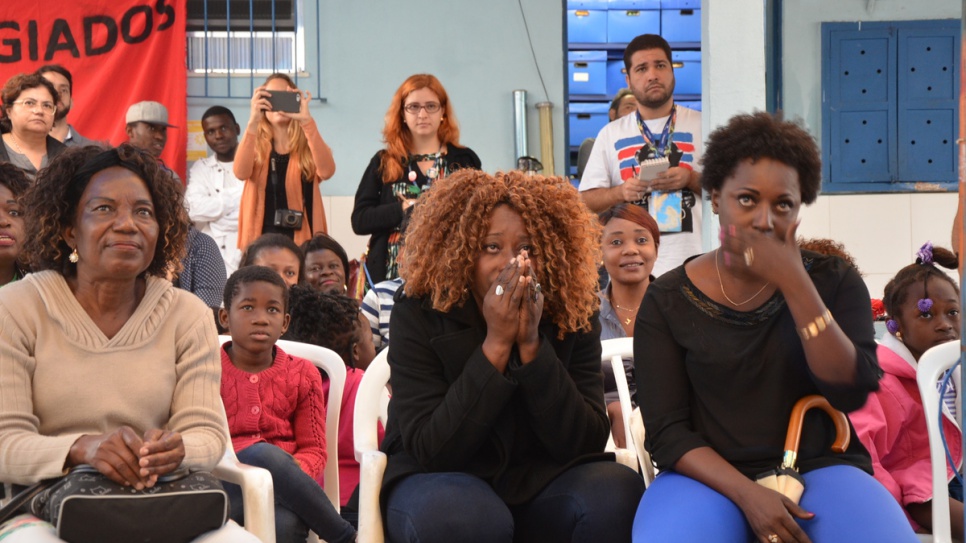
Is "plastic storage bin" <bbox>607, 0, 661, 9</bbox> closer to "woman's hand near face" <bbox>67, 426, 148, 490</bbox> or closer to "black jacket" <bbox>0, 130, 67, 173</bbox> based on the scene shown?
"black jacket" <bbox>0, 130, 67, 173</bbox>

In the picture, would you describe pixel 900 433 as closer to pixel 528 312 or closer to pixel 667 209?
pixel 528 312

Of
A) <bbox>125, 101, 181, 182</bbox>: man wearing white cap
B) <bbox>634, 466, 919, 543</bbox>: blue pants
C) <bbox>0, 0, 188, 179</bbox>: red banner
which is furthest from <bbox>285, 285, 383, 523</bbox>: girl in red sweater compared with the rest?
<bbox>0, 0, 188, 179</bbox>: red banner

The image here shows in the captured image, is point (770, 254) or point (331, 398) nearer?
point (770, 254)

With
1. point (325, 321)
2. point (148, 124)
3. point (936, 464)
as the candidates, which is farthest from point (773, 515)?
point (148, 124)

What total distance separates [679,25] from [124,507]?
8.27 m

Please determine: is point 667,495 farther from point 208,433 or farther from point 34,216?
point 34,216

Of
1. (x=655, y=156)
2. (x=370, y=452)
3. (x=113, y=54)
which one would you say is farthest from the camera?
(x=113, y=54)

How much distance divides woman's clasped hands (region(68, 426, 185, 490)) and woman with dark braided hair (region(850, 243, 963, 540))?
79.8 inches

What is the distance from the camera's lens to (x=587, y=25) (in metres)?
9.97

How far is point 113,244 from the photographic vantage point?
290 centimetres

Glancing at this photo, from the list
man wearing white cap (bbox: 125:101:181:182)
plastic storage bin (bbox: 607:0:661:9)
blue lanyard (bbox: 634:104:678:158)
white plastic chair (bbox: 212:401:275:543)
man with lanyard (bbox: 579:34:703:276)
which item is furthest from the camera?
plastic storage bin (bbox: 607:0:661:9)

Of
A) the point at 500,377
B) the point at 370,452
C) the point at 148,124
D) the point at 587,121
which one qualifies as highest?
the point at 587,121

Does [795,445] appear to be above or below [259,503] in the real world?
above

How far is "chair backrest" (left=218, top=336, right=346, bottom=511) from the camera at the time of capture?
12.5ft
